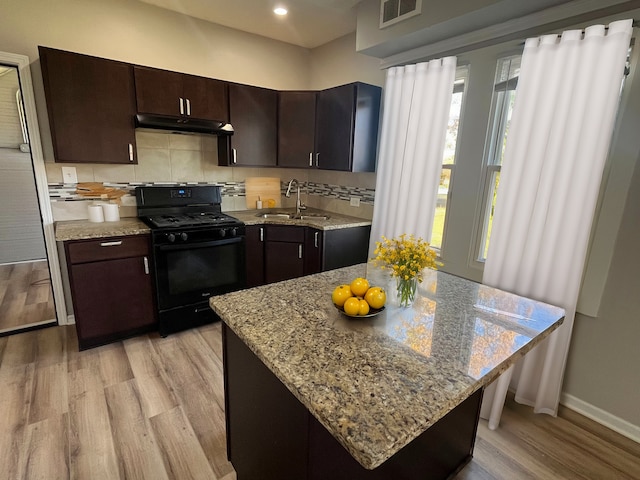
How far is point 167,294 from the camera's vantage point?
8.72 ft

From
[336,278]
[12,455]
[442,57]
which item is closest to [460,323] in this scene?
[336,278]

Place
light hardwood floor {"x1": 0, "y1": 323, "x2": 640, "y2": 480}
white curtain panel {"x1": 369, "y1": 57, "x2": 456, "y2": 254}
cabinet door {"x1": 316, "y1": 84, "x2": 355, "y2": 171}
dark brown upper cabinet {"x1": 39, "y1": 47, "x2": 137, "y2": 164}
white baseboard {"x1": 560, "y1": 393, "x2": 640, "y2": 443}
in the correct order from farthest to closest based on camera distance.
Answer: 1. cabinet door {"x1": 316, "y1": 84, "x2": 355, "y2": 171}
2. white curtain panel {"x1": 369, "y1": 57, "x2": 456, "y2": 254}
3. dark brown upper cabinet {"x1": 39, "y1": 47, "x2": 137, "y2": 164}
4. white baseboard {"x1": 560, "y1": 393, "x2": 640, "y2": 443}
5. light hardwood floor {"x1": 0, "y1": 323, "x2": 640, "y2": 480}

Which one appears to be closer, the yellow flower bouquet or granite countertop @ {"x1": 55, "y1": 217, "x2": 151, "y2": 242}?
the yellow flower bouquet

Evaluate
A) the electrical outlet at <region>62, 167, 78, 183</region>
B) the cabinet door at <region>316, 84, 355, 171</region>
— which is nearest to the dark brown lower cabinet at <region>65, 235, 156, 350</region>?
the electrical outlet at <region>62, 167, 78, 183</region>

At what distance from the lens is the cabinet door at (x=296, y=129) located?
319 cm

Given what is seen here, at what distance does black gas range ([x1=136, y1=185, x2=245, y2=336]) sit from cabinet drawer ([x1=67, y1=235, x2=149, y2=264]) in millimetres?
112

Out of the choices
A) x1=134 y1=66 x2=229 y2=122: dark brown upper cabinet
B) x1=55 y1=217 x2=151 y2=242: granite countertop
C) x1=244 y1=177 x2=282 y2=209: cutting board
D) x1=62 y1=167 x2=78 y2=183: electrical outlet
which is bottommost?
x1=55 y1=217 x2=151 y2=242: granite countertop

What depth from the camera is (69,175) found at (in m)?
2.66

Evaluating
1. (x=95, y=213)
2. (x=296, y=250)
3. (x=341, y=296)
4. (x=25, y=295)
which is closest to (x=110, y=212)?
(x=95, y=213)

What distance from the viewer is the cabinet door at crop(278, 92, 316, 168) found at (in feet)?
10.5

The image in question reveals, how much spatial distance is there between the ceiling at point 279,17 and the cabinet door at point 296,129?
0.61 metres

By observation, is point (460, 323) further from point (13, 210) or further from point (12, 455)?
point (13, 210)

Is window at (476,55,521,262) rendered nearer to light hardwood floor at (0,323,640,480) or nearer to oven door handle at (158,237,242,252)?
light hardwood floor at (0,323,640,480)

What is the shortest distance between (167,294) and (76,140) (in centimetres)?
133
